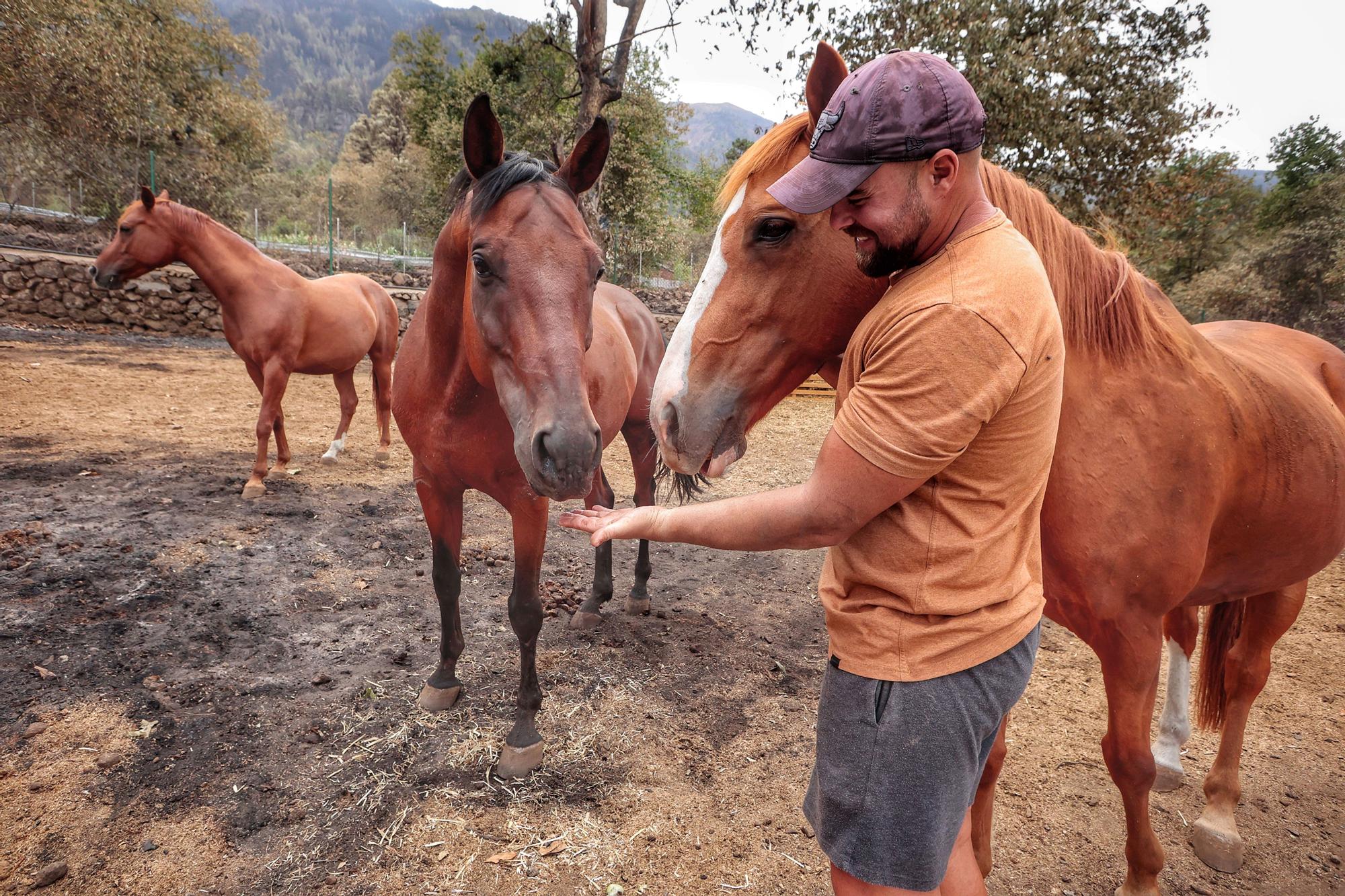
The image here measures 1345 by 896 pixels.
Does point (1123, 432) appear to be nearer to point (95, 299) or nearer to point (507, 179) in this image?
point (507, 179)

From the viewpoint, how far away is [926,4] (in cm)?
993

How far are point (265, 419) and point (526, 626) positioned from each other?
4266mm

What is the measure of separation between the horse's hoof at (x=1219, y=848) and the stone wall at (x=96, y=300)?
43.6ft

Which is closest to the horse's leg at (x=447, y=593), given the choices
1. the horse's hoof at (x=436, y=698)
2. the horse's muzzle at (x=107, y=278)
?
the horse's hoof at (x=436, y=698)

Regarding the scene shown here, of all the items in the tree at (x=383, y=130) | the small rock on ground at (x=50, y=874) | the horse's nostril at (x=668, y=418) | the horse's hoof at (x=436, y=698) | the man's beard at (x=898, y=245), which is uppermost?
the tree at (x=383, y=130)

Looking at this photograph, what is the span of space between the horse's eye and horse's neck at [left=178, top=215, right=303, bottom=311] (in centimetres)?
620

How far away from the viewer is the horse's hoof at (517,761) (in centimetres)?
275

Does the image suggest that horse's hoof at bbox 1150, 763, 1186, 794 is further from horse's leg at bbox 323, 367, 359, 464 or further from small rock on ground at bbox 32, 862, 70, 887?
horse's leg at bbox 323, 367, 359, 464

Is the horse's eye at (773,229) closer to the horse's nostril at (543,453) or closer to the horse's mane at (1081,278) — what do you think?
the horse's mane at (1081,278)

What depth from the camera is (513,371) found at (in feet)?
7.21

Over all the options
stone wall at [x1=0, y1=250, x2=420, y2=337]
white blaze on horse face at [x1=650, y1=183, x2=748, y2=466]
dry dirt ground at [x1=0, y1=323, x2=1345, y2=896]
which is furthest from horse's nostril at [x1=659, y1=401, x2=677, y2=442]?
stone wall at [x1=0, y1=250, x2=420, y2=337]

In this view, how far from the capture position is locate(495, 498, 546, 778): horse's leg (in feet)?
9.13

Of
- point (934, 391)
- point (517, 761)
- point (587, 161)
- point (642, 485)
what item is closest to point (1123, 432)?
point (934, 391)

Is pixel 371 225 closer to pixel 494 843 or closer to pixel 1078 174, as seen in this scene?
pixel 1078 174
